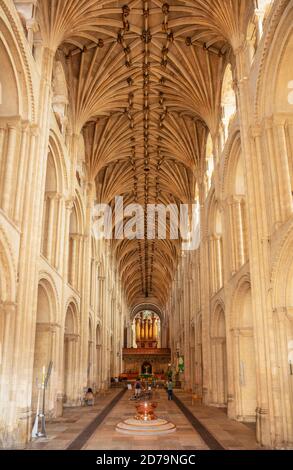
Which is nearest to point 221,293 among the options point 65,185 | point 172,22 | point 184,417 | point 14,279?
point 184,417

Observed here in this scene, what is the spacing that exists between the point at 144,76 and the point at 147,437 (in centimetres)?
1712

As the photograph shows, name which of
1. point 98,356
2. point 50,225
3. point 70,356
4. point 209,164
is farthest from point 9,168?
point 98,356

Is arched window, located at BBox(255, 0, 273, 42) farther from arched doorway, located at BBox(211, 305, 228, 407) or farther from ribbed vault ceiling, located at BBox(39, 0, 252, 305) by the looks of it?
arched doorway, located at BBox(211, 305, 228, 407)

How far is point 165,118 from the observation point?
83.1 feet

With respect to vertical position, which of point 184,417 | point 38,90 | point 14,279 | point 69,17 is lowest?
point 184,417

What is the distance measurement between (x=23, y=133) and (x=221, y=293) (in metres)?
11.1

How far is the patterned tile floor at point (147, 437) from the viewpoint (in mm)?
10586

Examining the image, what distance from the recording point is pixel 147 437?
1159cm

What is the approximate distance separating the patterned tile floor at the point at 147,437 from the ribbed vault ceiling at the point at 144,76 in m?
13.1

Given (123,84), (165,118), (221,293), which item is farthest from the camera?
(165,118)

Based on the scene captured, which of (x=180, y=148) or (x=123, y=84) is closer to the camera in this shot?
(x=123, y=84)

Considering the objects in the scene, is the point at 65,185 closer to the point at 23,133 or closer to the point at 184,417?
the point at 23,133

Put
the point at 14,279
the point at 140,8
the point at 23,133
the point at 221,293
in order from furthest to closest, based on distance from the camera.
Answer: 1. the point at 221,293
2. the point at 140,8
3. the point at 23,133
4. the point at 14,279

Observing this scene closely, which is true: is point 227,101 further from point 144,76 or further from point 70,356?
point 70,356
